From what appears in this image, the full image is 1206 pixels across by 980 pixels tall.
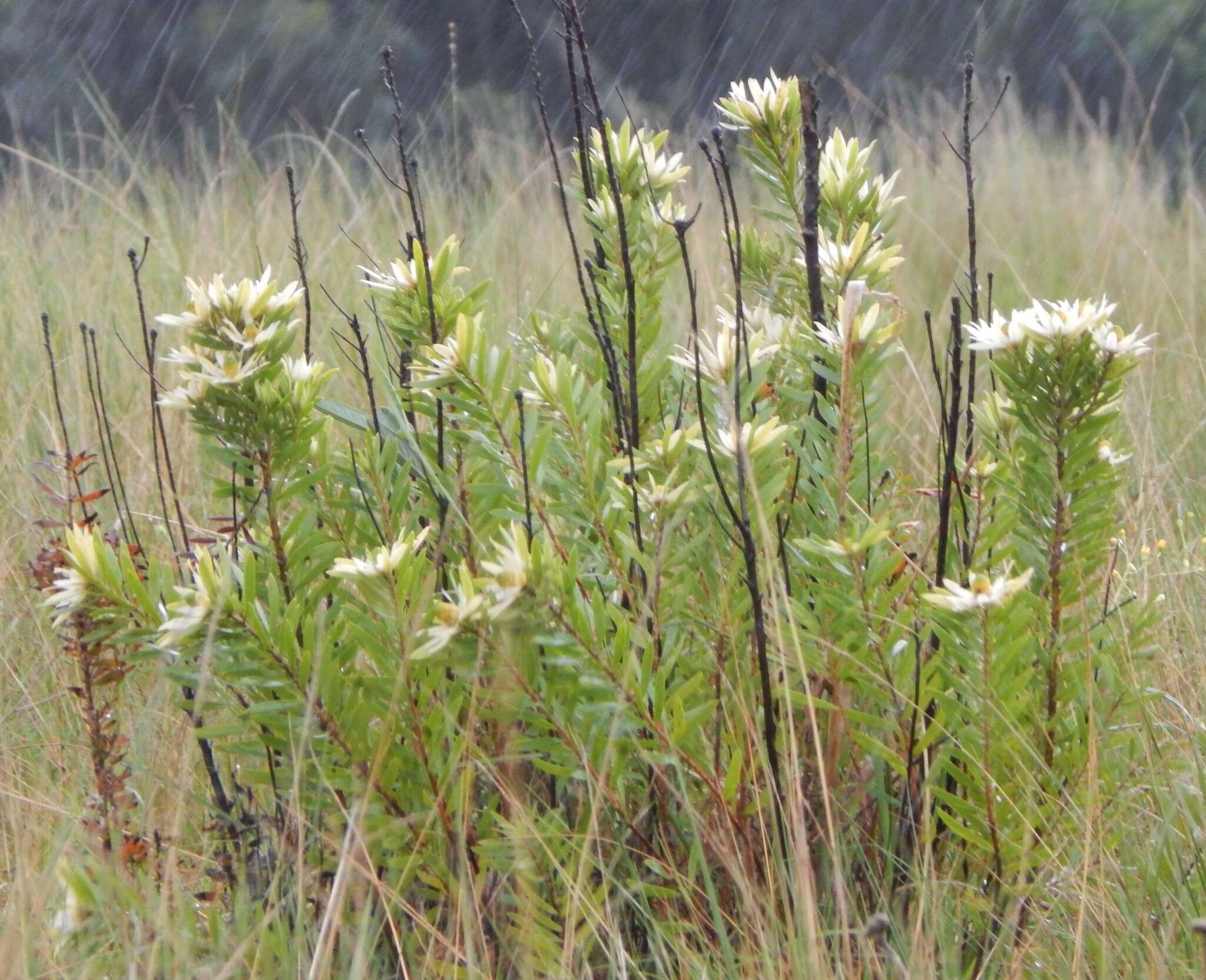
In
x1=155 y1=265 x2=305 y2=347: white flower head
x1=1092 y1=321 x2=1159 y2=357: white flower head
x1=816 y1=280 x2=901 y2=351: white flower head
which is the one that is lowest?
x1=155 y1=265 x2=305 y2=347: white flower head

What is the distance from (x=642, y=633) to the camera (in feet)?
3.91

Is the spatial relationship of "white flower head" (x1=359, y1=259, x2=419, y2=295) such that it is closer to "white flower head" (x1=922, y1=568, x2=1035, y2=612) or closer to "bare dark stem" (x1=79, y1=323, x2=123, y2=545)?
"bare dark stem" (x1=79, y1=323, x2=123, y2=545)

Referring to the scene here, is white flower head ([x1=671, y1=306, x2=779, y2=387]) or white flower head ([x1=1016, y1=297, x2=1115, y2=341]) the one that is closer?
white flower head ([x1=1016, y1=297, x2=1115, y2=341])

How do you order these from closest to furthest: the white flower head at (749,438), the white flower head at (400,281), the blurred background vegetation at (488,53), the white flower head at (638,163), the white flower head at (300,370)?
the white flower head at (749,438)
the white flower head at (300,370)
the white flower head at (400,281)
the white flower head at (638,163)
the blurred background vegetation at (488,53)

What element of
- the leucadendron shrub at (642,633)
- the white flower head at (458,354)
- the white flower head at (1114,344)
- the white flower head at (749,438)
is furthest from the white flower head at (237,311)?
the white flower head at (1114,344)

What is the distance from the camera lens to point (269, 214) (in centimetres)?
450

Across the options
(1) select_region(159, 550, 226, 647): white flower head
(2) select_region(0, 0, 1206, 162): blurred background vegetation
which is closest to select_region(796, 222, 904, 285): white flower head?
(1) select_region(159, 550, 226, 647): white flower head

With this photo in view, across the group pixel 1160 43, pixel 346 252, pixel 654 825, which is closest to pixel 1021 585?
pixel 654 825

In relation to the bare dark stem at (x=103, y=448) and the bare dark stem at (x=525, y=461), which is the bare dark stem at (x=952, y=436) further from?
the bare dark stem at (x=103, y=448)

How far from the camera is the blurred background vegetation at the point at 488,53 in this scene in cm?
1113

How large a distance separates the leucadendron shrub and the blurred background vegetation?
9.65 m

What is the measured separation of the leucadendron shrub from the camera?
1.18 m

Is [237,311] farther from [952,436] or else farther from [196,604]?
[952,436]

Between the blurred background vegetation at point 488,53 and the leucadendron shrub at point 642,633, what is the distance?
9654 mm
